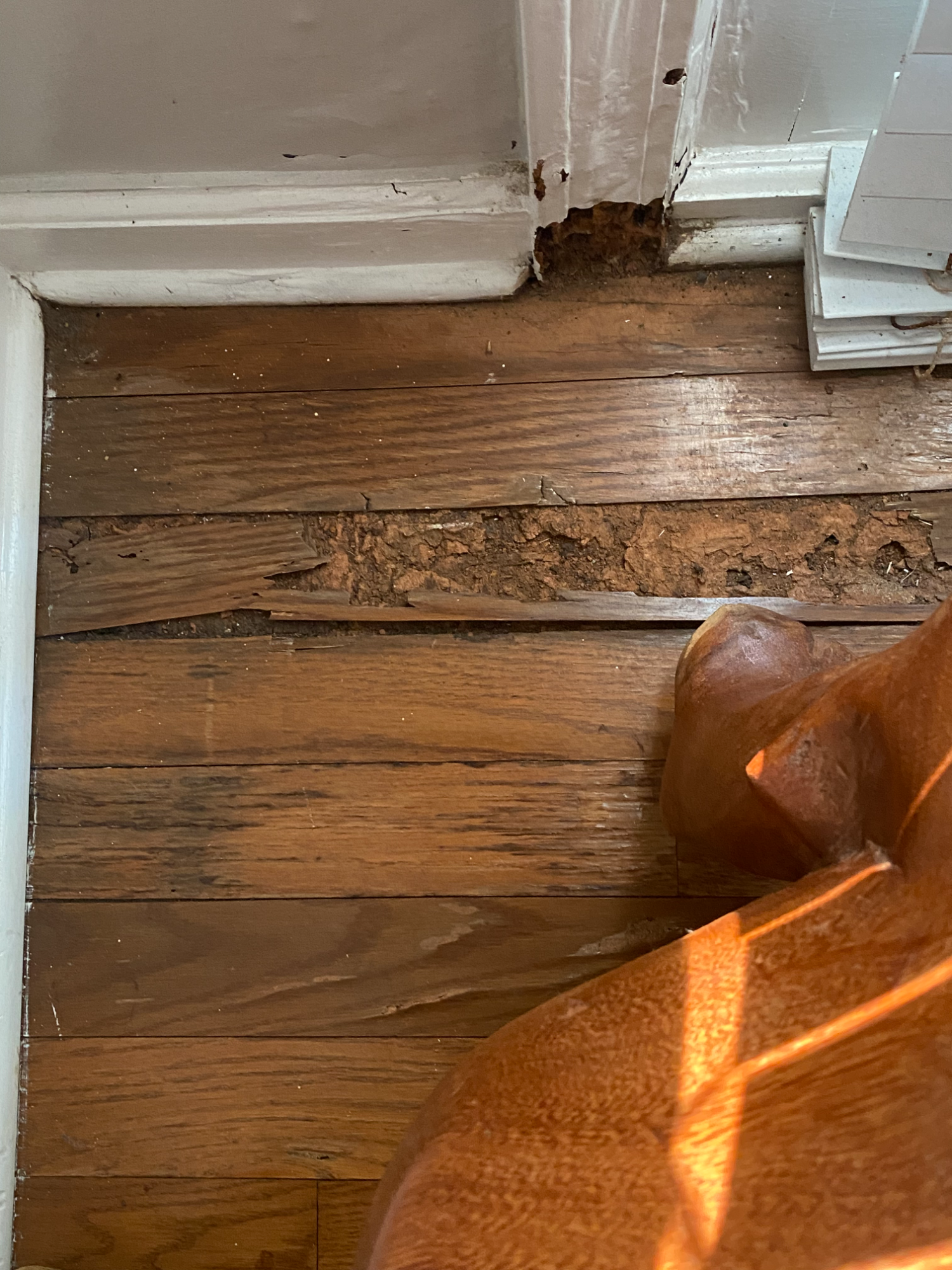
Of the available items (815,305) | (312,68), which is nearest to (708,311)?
(815,305)

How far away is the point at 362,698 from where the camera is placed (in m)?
1.00

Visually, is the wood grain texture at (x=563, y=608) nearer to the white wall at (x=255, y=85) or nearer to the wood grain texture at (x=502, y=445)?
the wood grain texture at (x=502, y=445)

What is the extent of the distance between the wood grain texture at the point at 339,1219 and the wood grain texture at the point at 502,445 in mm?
744

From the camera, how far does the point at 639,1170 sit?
0.36 meters

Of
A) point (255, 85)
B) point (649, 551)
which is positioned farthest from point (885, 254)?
point (255, 85)

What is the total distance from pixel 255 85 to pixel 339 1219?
1156 millimetres

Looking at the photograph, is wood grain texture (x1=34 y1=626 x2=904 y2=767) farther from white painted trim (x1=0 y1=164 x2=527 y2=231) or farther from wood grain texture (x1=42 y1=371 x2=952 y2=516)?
white painted trim (x1=0 y1=164 x2=527 y2=231)

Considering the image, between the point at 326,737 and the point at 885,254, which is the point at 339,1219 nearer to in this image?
the point at 326,737

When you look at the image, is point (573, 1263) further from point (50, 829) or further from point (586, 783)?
point (50, 829)

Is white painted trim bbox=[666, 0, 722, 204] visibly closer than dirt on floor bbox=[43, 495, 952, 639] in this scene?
Yes

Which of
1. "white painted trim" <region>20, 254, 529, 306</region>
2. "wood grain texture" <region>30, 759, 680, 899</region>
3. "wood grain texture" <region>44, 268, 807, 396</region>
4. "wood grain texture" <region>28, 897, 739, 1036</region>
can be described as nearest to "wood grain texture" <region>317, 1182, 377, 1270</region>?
"wood grain texture" <region>28, 897, 739, 1036</region>

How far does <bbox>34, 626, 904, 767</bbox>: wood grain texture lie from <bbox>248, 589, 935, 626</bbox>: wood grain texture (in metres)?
0.02

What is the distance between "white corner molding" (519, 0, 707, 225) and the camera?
0.70 metres

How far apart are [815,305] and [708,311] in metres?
0.12
